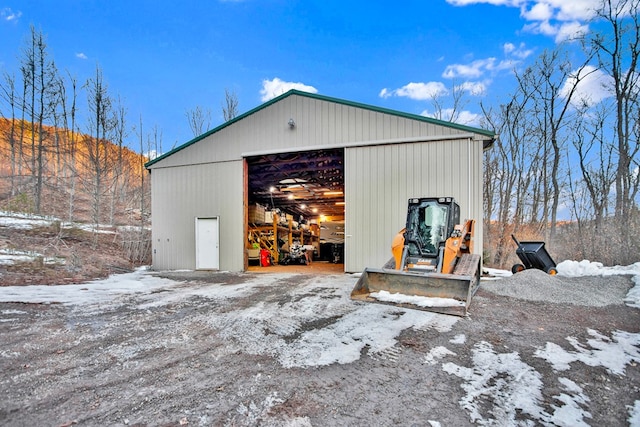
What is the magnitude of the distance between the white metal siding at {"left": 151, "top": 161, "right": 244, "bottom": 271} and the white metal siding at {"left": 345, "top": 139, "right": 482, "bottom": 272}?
4.17m

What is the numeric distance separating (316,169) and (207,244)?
5.10m

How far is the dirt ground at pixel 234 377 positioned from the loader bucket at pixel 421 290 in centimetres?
41

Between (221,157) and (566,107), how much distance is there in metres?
19.7

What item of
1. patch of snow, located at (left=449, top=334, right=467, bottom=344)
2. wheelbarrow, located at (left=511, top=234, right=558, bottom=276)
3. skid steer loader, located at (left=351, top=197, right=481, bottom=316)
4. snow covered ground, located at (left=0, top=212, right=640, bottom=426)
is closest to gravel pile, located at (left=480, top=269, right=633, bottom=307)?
snow covered ground, located at (left=0, top=212, right=640, bottom=426)

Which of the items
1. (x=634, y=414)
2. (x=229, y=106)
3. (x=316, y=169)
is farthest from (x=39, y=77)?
(x=634, y=414)

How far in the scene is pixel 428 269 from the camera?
221 inches

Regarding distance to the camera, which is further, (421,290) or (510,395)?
(421,290)

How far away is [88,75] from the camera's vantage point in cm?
1598

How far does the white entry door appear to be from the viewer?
10.4 metres

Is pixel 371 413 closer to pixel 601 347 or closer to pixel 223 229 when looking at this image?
pixel 601 347

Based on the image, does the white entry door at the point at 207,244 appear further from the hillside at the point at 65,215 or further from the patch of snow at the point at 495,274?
the patch of snow at the point at 495,274

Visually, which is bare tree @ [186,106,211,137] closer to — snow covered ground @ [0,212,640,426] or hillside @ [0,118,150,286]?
hillside @ [0,118,150,286]

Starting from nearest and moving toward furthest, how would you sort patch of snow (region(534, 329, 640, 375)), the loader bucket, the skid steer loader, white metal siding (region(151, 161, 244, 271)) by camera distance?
patch of snow (region(534, 329, 640, 375)), the loader bucket, the skid steer loader, white metal siding (region(151, 161, 244, 271))

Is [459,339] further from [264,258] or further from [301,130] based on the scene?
[264,258]
